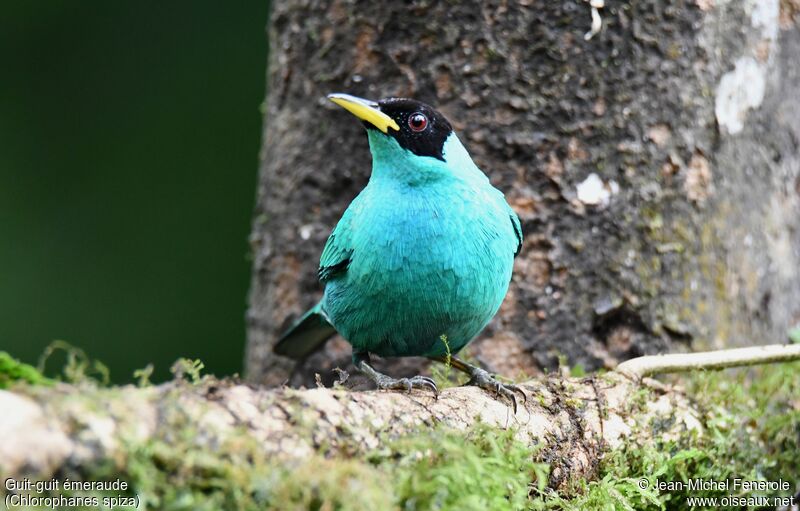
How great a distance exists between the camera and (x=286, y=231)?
14.0 feet

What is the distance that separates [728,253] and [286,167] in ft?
6.88

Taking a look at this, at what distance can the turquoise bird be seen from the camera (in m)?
3.14

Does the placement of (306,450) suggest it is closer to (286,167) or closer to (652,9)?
(286,167)

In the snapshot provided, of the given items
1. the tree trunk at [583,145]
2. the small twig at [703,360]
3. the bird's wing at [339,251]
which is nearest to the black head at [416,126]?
the bird's wing at [339,251]

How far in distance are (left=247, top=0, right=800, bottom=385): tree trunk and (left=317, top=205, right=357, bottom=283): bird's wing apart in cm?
71

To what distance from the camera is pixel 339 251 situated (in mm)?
3389

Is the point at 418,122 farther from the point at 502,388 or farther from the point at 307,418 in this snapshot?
the point at 307,418

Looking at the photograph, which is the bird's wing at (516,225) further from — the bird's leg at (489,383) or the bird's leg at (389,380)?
the bird's leg at (389,380)

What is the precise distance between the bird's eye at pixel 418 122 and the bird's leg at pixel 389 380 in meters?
0.88

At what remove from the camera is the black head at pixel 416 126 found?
11.2 ft

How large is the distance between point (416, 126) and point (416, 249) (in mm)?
554

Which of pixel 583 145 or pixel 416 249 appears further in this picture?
pixel 583 145

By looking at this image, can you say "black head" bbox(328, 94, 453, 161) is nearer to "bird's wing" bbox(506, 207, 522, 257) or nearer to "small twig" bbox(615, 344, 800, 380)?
"bird's wing" bbox(506, 207, 522, 257)

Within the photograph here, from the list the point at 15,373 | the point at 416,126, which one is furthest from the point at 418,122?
the point at 15,373
